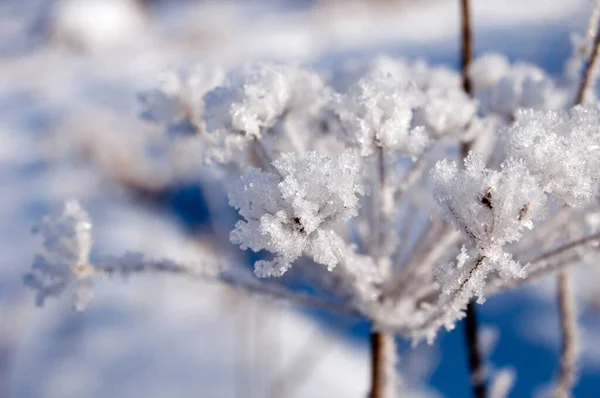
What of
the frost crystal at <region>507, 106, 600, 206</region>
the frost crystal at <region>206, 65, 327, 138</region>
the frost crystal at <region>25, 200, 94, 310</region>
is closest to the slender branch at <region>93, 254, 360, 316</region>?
the frost crystal at <region>25, 200, 94, 310</region>

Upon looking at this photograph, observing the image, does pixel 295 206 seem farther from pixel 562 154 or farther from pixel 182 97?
pixel 182 97

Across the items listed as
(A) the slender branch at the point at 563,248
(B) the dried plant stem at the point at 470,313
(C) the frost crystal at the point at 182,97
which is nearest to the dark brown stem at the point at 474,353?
(B) the dried plant stem at the point at 470,313

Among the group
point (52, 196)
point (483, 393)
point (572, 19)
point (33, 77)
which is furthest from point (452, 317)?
point (33, 77)

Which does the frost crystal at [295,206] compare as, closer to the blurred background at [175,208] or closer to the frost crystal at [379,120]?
the frost crystal at [379,120]

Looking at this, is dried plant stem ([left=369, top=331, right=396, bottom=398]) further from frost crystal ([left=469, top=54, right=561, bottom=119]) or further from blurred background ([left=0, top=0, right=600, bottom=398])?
frost crystal ([left=469, top=54, right=561, bottom=119])

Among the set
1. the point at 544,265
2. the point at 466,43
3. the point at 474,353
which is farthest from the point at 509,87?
the point at 474,353

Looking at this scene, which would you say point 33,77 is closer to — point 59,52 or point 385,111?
point 59,52
